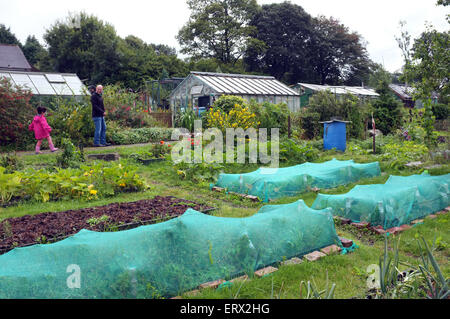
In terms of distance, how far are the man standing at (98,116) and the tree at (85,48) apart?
21.3 meters

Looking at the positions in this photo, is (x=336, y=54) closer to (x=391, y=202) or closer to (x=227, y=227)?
(x=391, y=202)

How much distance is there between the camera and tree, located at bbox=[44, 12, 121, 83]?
31016 millimetres

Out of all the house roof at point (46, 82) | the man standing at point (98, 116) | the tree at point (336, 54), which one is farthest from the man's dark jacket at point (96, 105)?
the tree at point (336, 54)

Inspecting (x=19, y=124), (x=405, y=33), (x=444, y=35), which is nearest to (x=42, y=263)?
(x=444, y=35)

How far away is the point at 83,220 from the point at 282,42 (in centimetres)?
3833

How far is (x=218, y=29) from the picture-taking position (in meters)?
36.8

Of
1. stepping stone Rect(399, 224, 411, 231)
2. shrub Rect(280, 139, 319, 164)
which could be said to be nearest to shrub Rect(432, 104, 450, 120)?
shrub Rect(280, 139, 319, 164)

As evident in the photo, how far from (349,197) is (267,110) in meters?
8.08

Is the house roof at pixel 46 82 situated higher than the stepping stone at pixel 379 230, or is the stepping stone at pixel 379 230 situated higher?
the house roof at pixel 46 82

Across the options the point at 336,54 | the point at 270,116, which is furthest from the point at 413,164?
the point at 336,54

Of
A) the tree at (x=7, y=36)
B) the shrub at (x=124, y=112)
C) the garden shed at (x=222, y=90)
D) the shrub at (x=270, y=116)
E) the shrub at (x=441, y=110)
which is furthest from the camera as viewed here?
the tree at (x=7, y=36)

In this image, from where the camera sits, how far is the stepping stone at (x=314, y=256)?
10.2 ft

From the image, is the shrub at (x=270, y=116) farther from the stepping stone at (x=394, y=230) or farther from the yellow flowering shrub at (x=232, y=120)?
the stepping stone at (x=394, y=230)

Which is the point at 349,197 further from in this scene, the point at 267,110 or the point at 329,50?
the point at 329,50
